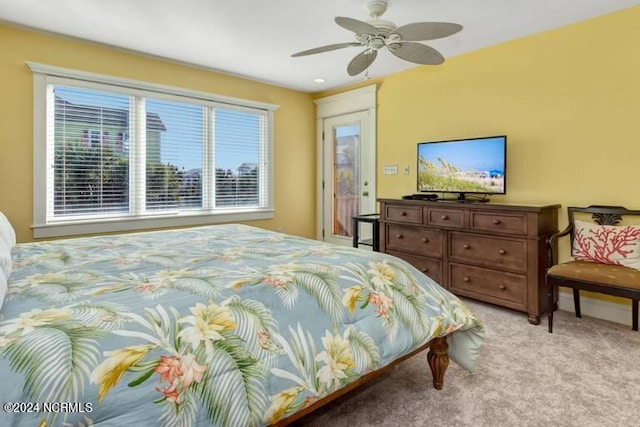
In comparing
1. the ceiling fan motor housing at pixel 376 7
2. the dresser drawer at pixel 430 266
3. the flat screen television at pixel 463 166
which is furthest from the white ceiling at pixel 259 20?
the dresser drawer at pixel 430 266

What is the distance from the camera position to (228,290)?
1.29 meters

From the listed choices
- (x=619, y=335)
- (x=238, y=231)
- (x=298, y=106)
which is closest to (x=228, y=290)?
(x=238, y=231)

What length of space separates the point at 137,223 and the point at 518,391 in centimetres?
378

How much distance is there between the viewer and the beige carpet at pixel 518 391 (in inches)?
66.6

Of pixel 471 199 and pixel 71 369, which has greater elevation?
pixel 471 199

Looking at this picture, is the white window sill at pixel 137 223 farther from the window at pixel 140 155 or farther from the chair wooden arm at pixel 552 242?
the chair wooden arm at pixel 552 242

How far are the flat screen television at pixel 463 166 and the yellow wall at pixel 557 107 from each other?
0.25 metres

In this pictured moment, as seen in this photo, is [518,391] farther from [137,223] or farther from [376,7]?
[137,223]

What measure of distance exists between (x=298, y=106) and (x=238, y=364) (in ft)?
15.8

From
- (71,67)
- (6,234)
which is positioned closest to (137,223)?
(71,67)

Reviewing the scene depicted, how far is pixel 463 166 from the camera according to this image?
3664mm

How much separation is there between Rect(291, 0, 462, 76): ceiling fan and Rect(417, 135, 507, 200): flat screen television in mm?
1087

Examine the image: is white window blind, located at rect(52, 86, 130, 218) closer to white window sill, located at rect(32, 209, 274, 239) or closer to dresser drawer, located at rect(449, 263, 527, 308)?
white window sill, located at rect(32, 209, 274, 239)

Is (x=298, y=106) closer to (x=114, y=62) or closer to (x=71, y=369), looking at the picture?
(x=114, y=62)
